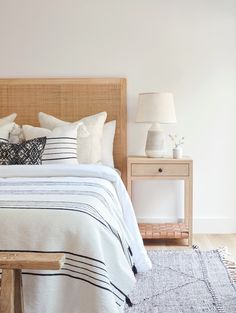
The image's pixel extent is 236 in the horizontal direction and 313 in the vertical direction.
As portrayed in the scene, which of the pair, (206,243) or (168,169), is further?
(206,243)

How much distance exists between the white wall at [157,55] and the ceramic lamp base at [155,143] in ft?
0.92

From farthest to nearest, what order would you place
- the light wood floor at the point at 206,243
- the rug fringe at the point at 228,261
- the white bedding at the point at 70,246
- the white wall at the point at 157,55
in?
the white wall at the point at 157,55
the light wood floor at the point at 206,243
the rug fringe at the point at 228,261
the white bedding at the point at 70,246

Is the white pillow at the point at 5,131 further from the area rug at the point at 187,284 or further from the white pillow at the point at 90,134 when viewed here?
the area rug at the point at 187,284

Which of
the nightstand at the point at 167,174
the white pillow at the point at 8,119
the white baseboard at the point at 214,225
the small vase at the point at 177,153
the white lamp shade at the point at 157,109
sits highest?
the white lamp shade at the point at 157,109

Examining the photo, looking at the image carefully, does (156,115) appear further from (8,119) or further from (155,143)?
(8,119)

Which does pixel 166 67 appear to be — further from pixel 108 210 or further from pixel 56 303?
pixel 56 303

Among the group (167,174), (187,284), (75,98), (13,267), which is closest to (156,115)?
(167,174)

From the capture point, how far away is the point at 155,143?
3787 mm

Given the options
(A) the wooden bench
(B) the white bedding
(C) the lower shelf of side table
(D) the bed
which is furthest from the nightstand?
(A) the wooden bench

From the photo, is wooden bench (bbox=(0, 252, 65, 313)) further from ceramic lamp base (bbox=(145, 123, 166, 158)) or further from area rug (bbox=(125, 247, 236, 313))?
ceramic lamp base (bbox=(145, 123, 166, 158))

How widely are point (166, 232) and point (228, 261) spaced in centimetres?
62

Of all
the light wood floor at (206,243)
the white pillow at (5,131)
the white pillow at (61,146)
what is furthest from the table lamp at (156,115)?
the white pillow at (5,131)

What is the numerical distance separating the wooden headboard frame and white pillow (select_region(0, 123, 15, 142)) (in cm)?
44

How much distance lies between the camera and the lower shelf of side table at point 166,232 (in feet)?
12.1
